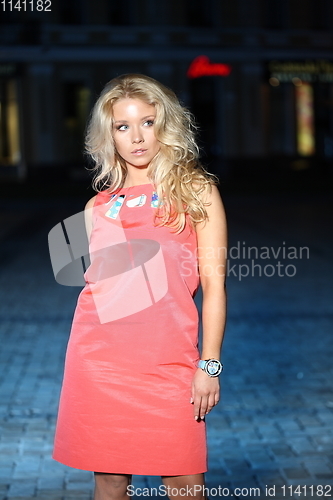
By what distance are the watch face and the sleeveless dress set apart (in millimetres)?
65

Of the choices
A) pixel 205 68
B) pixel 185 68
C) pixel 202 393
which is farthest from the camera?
pixel 185 68

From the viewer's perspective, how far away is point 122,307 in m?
2.52

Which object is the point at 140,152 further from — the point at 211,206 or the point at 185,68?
the point at 185,68

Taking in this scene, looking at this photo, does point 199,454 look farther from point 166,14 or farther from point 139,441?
point 166,14

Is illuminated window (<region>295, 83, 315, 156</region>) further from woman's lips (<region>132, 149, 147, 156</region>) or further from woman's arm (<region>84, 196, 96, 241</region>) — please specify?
woman's lips (<region>132, 149, 147, 156</region>)

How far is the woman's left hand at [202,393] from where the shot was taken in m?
2.48

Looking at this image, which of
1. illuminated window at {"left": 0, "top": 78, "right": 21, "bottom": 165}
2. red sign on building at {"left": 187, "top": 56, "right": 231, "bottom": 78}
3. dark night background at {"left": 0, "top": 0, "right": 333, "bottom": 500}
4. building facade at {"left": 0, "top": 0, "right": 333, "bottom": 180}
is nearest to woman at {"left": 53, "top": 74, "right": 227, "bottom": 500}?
dark night background at {"left": 0, "top": 0, "right": 333, "bottom": 500}

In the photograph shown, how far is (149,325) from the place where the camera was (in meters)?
2.51

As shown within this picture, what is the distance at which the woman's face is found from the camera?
2.61m

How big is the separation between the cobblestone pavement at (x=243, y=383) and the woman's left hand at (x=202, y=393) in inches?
57.4

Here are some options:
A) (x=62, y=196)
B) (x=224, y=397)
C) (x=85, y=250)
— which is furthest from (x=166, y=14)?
(x=85, y=250)

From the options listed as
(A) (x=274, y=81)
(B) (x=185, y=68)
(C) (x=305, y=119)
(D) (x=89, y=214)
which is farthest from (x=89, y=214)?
(C) (x=305, y=119)

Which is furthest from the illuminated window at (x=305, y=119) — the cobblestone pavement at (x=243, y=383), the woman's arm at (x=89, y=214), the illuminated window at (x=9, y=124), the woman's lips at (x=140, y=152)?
the woman's lips at (x=140, y=152)

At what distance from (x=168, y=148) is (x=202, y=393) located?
0.81m
